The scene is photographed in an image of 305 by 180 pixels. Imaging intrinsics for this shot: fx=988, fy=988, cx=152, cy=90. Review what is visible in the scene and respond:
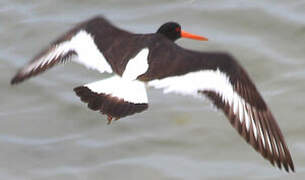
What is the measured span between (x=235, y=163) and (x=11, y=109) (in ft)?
7.31

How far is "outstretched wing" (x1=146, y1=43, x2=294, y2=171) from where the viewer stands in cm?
688

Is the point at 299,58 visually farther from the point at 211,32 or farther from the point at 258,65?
the point at 211,32

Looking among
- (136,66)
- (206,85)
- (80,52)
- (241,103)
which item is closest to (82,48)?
(80,52)

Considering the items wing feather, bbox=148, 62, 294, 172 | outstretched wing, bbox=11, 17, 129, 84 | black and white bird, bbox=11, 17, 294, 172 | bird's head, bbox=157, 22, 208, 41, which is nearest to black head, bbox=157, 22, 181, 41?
bird's head, bbox=157, 22, 208, 41

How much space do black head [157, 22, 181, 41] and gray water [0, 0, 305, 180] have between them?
2.22 ft

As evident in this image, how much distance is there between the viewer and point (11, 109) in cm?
886

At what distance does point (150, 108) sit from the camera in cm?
861

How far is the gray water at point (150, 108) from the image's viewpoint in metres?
7.88

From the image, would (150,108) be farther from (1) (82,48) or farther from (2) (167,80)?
(2) (167,80)

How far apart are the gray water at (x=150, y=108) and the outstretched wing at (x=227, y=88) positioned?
2.34 ft

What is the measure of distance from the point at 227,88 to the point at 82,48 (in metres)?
1.32

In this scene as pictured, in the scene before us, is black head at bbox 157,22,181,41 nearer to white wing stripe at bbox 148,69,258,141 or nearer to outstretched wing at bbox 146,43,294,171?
outstretched wing at bbox 146,43,294,171

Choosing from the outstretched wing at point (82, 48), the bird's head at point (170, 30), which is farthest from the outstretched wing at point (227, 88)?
the bird's head at point (170, 30)

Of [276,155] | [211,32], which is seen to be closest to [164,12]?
[211,32]
